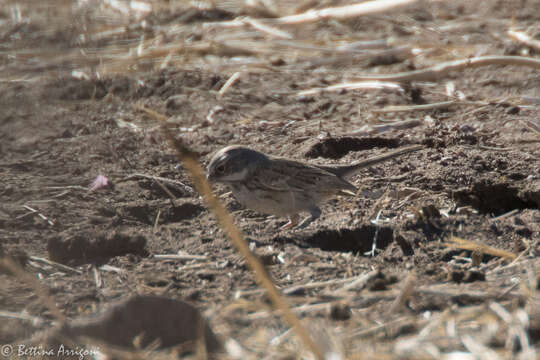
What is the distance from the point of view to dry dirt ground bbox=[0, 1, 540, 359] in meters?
3.47

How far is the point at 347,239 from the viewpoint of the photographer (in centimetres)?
481

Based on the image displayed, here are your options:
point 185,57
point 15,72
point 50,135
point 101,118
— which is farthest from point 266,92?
point 15,72

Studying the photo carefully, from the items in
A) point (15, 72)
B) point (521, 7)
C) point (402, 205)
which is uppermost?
point (521, 7)

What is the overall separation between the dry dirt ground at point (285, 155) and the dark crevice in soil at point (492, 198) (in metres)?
0.02

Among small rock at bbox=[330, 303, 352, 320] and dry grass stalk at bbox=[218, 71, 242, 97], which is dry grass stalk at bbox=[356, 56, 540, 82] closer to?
dry grass stalk at bbox=[218, 71, 242, 97]

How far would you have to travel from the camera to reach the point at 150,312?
3.16 m

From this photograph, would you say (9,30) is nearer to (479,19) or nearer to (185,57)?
(185,57)

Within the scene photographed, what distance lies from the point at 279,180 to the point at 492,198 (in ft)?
5.61

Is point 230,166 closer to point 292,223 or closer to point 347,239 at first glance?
point 292,223

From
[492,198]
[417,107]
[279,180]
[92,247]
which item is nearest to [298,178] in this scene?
[279,180]

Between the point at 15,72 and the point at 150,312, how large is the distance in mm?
5668

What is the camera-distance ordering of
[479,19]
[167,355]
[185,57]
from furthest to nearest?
[479,19] → [185,57] → [167,355]

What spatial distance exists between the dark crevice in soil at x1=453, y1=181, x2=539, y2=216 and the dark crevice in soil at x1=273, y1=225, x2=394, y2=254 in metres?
0.83

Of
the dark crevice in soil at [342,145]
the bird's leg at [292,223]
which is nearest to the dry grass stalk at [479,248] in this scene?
the bird's leg at [292,223]
